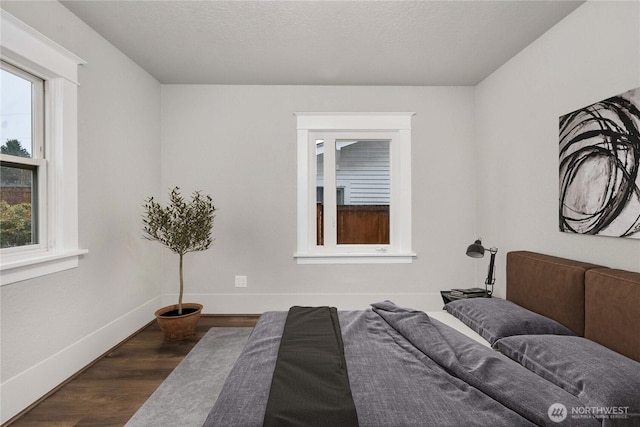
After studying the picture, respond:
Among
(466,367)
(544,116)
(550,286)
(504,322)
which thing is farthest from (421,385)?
(544,116)

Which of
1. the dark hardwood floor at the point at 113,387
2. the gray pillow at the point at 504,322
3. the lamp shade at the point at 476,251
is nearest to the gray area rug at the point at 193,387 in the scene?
the dark hardwood floor at the point at 113,387

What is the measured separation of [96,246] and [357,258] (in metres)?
2.52

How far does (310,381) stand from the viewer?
1.31 m

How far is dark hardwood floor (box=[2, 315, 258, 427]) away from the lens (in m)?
1.90

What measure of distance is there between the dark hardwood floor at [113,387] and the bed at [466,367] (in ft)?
3.26

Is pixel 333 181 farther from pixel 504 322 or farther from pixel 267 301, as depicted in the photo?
pixel 504 322

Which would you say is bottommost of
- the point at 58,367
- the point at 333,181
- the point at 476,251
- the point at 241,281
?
the point at 58,367

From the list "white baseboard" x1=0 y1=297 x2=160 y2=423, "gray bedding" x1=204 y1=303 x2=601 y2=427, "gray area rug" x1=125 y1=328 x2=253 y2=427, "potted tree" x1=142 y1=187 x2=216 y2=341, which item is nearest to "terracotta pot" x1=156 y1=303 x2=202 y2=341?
"potted tree" x1=142 y1=187 x2=216 y2=341

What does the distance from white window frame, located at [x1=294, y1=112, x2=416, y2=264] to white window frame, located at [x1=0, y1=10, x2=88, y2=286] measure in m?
2.04

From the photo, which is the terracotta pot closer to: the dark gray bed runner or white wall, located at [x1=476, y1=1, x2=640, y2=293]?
the dark gray bed runner

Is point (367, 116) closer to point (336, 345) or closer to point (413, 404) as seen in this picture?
point (336, 345)

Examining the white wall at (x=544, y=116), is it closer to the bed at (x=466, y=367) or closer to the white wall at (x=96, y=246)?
the bed at (x=466, y=367)

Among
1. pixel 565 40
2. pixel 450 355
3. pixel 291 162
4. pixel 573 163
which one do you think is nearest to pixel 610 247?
pixel 573 163

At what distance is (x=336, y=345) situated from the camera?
5.45ft
